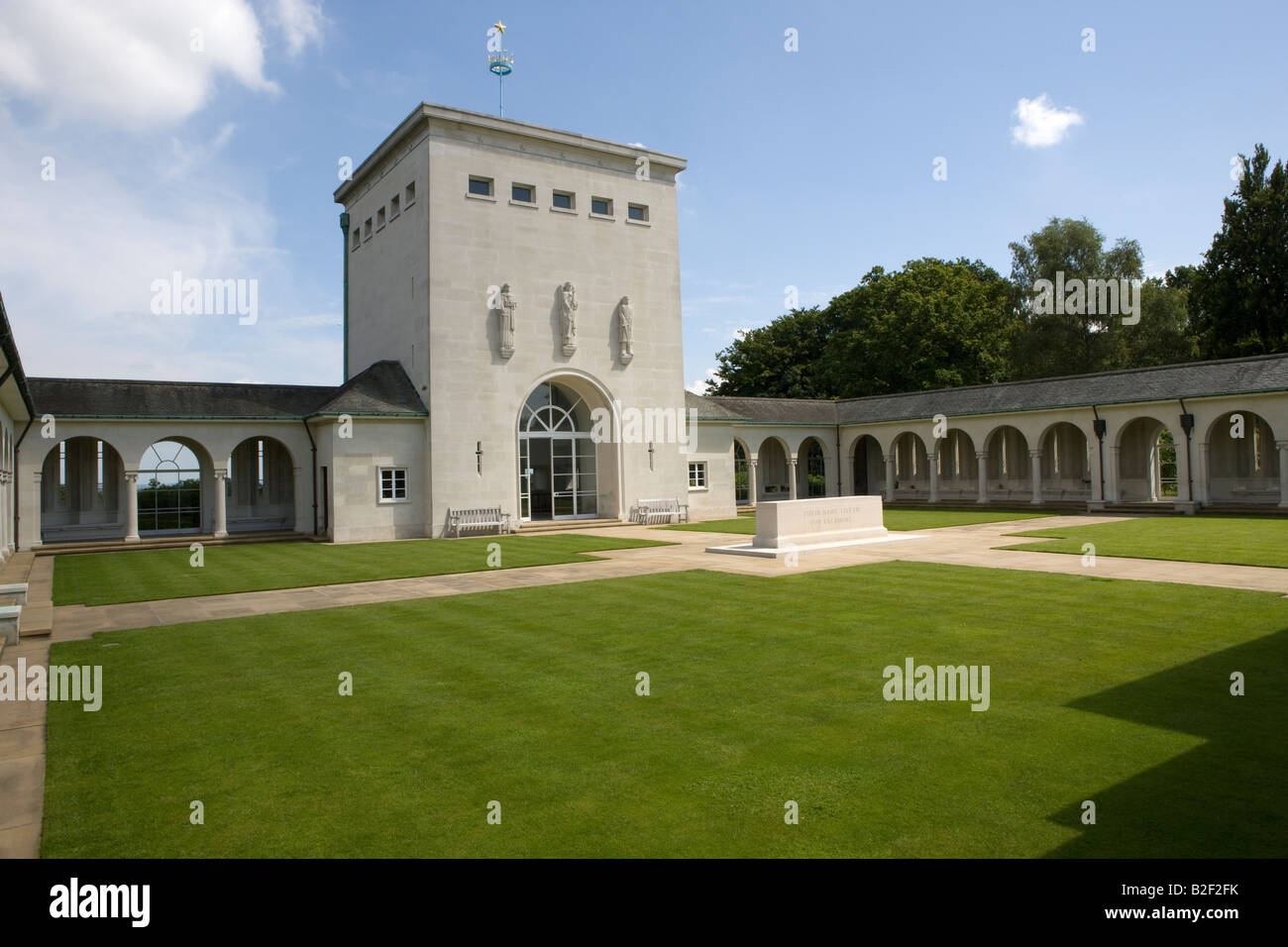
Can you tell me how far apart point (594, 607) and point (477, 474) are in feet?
60.3

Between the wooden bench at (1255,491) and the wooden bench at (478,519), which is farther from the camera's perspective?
the wooden bench at (1255,491)

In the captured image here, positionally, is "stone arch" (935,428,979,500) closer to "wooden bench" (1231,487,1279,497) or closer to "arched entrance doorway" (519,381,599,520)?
"wooden bench" (1231,487,1279,497)

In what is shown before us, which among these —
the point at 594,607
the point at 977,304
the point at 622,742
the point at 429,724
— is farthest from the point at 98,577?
the point at 977,304

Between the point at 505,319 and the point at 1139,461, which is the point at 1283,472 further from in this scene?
the point at 505,319

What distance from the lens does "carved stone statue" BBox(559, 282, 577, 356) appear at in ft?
104

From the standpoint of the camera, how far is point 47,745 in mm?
6797

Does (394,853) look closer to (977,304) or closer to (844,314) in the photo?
(977,304)

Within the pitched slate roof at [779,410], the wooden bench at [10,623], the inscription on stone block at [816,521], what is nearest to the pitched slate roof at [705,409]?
the pitched slate roof at [779,410]

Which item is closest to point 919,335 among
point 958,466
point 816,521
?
point 958,466

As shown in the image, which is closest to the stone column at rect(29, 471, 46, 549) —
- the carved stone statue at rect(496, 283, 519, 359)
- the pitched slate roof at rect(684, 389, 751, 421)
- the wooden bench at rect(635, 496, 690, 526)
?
the carved stone statue at rect(496, 283, 519, 359)

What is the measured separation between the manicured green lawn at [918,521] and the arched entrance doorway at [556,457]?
4.43 metres

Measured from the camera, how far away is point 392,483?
29.2m

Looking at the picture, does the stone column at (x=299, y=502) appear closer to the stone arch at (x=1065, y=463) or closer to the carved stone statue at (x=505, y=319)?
the carved stone statue at (x=505, y=319)

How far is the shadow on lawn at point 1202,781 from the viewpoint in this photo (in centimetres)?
457
